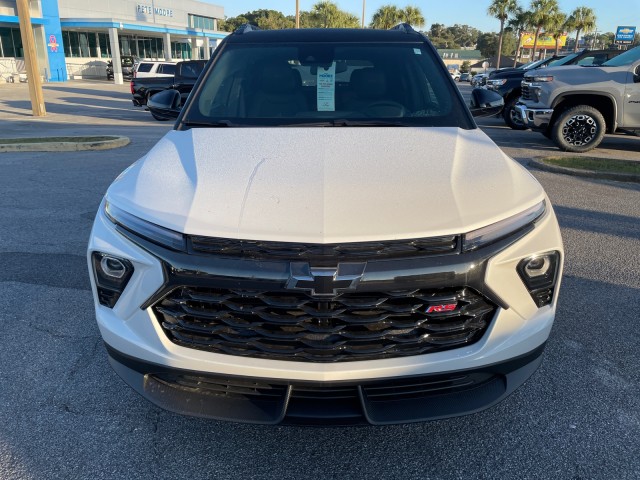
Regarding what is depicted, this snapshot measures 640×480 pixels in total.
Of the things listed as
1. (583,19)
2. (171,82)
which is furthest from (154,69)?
(583,19)

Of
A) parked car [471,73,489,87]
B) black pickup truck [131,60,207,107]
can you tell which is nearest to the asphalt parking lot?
black pickup truck [131,60,207,107]

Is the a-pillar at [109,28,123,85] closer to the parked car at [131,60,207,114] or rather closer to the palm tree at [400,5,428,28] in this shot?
the parked car at [131,60,207,114]

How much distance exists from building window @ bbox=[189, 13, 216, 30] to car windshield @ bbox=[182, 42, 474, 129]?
191 feet

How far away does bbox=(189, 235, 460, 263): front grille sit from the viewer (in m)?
1.84

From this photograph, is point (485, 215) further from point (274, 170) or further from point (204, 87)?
point (204, 87)

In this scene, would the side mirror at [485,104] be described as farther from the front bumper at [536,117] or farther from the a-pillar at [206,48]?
the a-pillar at [206,48]

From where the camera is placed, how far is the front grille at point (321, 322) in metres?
1.89

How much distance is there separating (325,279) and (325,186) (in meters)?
0.47

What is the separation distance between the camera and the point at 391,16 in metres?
63.2

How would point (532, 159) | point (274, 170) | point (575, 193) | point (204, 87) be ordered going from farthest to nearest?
1. point (532, 159)
2. point (575, 193)
3. point (204, 87)
4. point (274, 170)

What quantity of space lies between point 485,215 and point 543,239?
→ 30 cm

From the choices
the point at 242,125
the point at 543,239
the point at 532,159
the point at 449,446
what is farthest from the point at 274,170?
the point at 532,159

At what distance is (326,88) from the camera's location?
335 centimetres

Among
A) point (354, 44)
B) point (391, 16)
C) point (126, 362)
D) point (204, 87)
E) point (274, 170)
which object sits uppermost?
point (391, 16)
